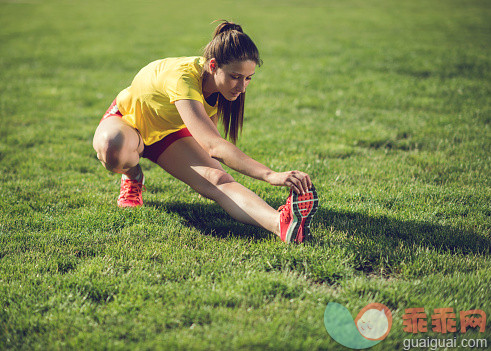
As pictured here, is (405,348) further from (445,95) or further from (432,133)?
(445,95)

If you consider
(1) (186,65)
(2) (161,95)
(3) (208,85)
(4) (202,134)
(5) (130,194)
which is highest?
(1) (186,65)

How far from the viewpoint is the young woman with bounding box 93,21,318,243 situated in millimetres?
3270

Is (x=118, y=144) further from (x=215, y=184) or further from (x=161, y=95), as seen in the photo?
(x=215, y=184)

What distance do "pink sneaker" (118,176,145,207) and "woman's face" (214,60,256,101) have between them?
1.38 meters

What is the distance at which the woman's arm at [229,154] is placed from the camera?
9.95 ft

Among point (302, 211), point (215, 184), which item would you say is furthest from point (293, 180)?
point (215, 184)

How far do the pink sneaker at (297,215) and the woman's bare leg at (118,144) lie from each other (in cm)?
155

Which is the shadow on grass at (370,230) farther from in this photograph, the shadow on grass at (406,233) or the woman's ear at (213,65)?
the woman's ear at (213,65)

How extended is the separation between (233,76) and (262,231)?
4.31ft

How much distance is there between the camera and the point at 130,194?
4.22 meters

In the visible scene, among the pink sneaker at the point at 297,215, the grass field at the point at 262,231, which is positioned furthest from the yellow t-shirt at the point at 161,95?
the pink sneaker at the point at 297,215

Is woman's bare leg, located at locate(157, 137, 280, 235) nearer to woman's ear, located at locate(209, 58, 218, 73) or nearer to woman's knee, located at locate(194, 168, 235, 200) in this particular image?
woman's knee, located at locate(194, 168, 235, 200)

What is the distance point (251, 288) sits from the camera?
2.89 metres

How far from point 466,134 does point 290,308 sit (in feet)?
14.8
